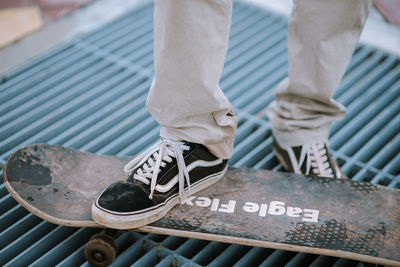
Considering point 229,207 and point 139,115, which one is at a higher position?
point 139,115

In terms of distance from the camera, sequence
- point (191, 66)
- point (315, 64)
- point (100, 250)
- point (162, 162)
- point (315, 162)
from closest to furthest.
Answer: point (191, 66) < point (100, 250) < point (162, 162) < point (315, 64) < point (315, 162)

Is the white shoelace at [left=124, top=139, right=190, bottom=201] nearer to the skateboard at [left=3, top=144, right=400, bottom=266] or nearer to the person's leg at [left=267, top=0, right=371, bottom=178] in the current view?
the skateboard at [left=3, top=144, right=400, bottom=266]

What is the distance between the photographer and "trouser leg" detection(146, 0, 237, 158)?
129 cm

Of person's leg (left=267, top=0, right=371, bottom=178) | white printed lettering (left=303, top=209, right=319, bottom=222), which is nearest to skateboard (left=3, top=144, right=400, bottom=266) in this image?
white printed lettering (left=303, top=209, right=319, bottom=222)

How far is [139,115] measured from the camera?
7.38 feet

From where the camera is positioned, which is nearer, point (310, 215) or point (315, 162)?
point (310, 215)

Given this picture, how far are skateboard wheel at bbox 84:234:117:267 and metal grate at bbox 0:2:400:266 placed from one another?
10cm

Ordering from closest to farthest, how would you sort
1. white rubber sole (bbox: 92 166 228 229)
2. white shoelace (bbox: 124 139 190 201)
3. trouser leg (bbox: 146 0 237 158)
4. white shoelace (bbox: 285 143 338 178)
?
trouser leg (bbox: 146 0 237 158), white rubber sole (bbox: 92 166 228 229), white shoelace (bbox: 124 139 190 201), white shoelace (bbox: 285 143 338 178)

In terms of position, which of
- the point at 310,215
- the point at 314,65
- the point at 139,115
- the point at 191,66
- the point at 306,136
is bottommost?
the point at 310,215

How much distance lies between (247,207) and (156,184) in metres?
0.36

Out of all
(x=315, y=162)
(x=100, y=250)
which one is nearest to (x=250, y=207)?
(x=315, y=162)

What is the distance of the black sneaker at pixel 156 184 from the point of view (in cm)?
146

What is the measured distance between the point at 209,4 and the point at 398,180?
122 centimetres

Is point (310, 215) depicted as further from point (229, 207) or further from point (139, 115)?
point (139, 115)
